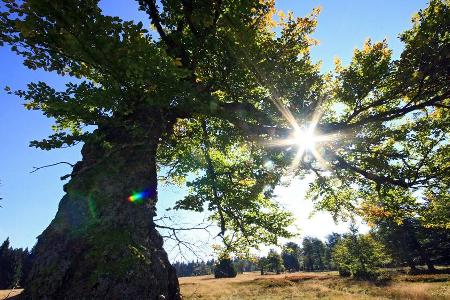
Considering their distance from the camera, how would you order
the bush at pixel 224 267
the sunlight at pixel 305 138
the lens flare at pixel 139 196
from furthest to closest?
the bush at pixel 224 267 → the sunlight at pixel 305 138 → the lens flare at pixel 139 196

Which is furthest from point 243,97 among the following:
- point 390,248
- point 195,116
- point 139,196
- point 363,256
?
point 390,248

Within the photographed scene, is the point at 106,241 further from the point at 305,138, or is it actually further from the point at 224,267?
the point at 224,267

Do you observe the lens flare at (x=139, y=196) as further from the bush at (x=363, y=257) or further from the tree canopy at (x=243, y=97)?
the bush at (x=363, y=257)

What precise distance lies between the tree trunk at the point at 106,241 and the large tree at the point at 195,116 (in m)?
0.02

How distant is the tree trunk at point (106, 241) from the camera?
18.3 ft

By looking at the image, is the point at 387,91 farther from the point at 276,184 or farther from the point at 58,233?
the point at 58,233

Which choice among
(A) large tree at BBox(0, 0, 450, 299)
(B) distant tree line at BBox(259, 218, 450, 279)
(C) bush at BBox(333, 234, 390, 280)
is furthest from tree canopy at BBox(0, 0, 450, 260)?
(C) bush at BBox(333, 234, 390, 280)

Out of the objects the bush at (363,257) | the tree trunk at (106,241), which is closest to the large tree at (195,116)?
the tree trunk at (106,241)

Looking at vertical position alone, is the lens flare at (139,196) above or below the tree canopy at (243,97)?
below

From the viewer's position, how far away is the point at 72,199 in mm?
6738

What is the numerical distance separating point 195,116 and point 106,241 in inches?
217

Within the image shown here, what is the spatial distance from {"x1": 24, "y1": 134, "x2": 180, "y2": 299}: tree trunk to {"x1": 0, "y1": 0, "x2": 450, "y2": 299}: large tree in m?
0.02

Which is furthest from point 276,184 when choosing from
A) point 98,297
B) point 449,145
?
point 98,297

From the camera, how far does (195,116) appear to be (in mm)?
10500
